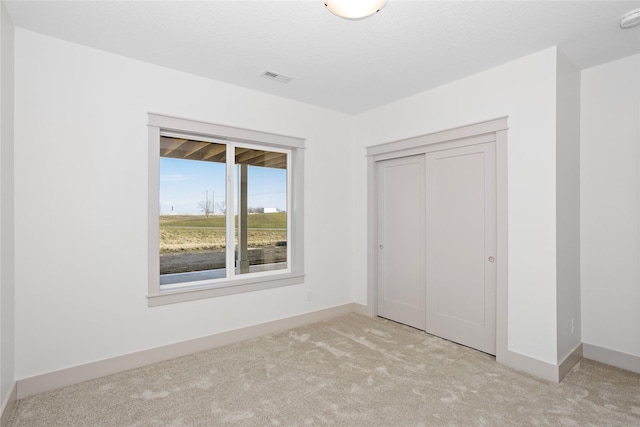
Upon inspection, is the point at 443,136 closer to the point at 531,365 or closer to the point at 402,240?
the point at 402,240

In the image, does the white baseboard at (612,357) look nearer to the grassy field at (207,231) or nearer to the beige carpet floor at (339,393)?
the beige carpet floor at (339,393)

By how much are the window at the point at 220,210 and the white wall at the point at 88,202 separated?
130mm

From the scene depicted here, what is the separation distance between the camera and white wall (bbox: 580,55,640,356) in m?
2.90

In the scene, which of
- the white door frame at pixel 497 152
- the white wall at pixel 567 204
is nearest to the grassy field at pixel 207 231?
A: the white door frame at pixel 497 152

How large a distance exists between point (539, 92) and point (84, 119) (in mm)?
3795

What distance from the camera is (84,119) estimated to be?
2756 mm

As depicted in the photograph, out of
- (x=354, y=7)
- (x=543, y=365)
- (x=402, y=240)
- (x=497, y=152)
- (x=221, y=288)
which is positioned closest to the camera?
(x=354, y=7)

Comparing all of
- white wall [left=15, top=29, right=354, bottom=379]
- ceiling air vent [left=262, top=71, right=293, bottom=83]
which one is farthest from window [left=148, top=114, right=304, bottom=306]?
ceiling air vent [left=262, top=71, right=293, bottom=83]

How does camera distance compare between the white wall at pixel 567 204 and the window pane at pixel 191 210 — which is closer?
the white wall at pixel 567 204

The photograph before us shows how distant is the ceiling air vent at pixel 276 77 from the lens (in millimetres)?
3275

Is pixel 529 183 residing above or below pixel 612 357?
above

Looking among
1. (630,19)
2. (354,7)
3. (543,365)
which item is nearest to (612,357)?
(543,365)

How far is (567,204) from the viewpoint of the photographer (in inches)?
115

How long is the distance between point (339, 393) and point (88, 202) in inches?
99.7
